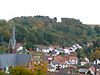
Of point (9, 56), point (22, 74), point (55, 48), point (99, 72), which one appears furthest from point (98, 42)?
point (22, 74)

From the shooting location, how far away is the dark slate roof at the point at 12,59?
4583 centimetres

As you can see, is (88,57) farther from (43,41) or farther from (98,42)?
(43,41)

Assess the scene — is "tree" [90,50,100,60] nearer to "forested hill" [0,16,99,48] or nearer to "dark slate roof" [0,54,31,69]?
"forested hill" [0,16,99,48]

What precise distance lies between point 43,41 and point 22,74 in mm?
58593

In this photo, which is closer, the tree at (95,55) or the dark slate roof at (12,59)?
the dark slate roof at (12,59)

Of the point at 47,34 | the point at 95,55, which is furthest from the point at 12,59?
the point at 47,34

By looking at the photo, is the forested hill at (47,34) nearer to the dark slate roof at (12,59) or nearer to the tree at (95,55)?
the tree at (95,55)

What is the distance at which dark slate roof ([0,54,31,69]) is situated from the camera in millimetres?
45828

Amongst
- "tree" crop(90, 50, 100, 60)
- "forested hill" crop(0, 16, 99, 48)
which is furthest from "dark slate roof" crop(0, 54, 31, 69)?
"forested hill" crop(0, 16, 99, 48)

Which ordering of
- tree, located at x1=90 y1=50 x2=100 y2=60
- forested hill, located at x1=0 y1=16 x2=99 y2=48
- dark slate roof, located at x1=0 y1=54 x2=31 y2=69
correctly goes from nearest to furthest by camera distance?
1. dark slate roof, located at x1=0 y1=54 x2=31 y2=69
2. tree, located at x1=90 y1=50 x2=100 y2=60
3. forested hill, located at x1=0 y1=16 x2=99 y2=48

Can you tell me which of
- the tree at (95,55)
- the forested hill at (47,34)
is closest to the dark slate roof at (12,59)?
→ the tree at (95,55)

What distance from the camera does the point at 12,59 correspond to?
4775 centimetres

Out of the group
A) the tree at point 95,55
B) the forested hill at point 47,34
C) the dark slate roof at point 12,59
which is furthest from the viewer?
the forested hill at point 47,34

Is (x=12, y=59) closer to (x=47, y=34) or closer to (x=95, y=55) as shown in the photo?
(x=95, y=55)
